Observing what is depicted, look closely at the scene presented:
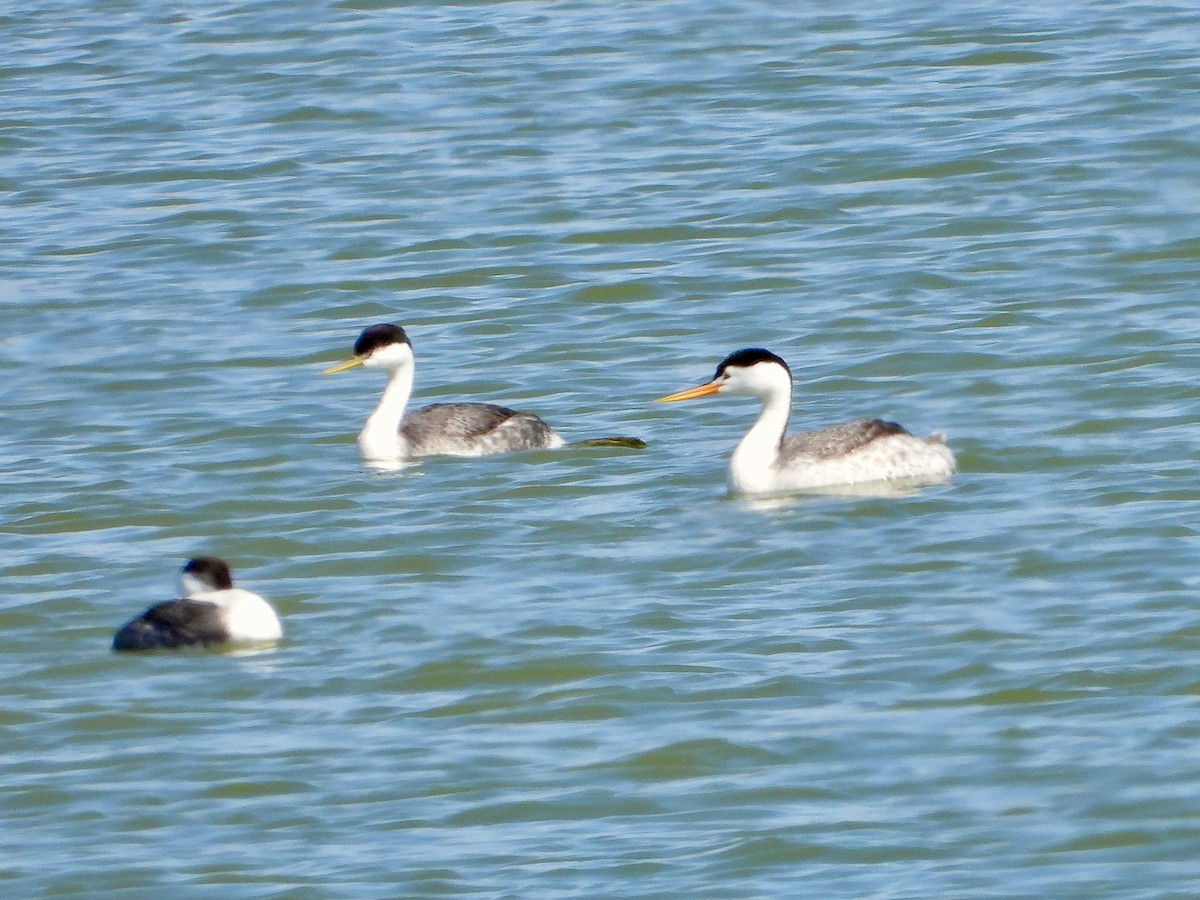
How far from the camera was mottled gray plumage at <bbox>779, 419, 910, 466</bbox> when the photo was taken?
13.7 metres

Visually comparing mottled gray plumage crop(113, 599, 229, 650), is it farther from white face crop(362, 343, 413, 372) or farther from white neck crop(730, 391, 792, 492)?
white face crop(362, 343, 413, 372)

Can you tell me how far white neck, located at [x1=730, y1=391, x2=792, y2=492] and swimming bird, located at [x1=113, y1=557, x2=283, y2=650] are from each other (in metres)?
3.10

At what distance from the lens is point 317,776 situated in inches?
388

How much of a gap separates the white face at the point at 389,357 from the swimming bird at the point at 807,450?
2060 millimetres

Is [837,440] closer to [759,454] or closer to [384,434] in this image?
[759,454]

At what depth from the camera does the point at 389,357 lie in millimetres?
15461

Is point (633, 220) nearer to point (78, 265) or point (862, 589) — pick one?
point (78, 265)

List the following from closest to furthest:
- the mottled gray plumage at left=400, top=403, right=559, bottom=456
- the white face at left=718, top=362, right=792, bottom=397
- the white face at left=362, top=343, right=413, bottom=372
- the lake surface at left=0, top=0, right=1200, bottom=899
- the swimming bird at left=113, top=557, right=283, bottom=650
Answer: the lake surface at left=0, top=0, right=1200, bottom=899 → the swimming bird at left=113, top=557, right=283, bottom=650 → the white face at left=718, top=362, right=792, bottom=397 → the mottled gray plumage at left=400, top=403, right=559, bottom=456 → the white face at left=362, top=343, right=413, bottom=372

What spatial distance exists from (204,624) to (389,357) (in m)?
4.25

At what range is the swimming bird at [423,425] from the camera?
14648 millimetres

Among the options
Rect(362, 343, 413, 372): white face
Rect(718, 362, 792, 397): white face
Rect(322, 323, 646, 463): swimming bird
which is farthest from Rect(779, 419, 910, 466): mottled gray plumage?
Rect(362, 343, 413, 372): white face

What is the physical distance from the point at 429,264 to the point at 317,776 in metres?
9.59

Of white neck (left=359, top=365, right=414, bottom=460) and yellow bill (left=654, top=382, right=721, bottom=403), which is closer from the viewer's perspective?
yellow bill (left=654, top=382, right=721, bottom=403)

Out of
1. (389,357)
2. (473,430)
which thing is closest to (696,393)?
(473,430)
